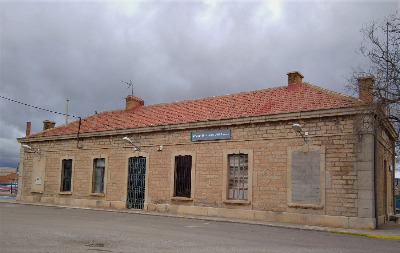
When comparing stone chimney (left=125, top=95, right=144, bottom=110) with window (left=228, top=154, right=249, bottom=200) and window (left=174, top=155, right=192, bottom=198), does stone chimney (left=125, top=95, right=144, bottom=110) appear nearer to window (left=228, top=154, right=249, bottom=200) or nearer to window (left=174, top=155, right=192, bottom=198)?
window (left=174, top=155, right=192, bottom=198)

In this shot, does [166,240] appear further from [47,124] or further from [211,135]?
[47,124]

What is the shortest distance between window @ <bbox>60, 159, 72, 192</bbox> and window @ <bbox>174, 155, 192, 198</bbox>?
8.05m

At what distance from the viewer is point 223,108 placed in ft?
63.7

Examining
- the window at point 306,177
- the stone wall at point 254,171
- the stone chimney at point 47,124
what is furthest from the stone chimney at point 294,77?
the stone chimney at point 47,124

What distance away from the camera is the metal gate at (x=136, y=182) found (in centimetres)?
2002

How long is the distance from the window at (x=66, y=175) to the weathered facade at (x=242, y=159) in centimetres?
6

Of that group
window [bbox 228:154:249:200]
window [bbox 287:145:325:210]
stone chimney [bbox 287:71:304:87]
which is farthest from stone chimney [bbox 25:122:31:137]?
window [bbox 287:145:325:210]

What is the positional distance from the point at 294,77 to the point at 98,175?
11749mm

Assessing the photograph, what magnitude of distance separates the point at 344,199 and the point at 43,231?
992 centimetres

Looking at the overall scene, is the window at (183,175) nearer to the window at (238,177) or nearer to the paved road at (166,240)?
the window at (238,177)

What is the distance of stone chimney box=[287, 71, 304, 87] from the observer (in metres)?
18.8

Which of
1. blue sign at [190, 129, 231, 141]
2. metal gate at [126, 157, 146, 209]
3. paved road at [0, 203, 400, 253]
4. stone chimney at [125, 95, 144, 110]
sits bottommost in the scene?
paved road at [0, 203, 400, 253]

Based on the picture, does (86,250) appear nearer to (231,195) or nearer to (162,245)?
(162,245)

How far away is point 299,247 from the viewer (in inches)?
368
